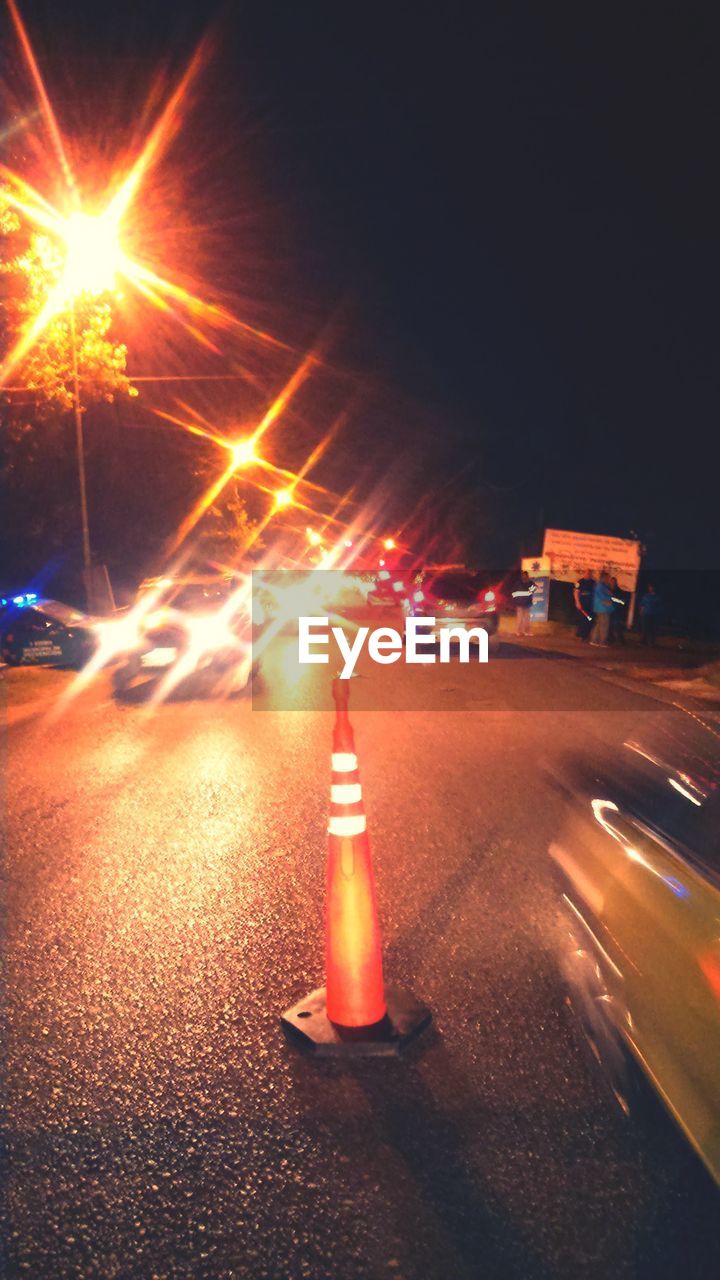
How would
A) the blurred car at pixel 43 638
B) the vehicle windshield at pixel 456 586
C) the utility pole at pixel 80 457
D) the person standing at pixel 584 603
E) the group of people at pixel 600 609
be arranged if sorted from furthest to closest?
the person standing at pixel 584 603 → the group of people at pixel 600 609 → the utility pole at pixel 80 457 → the vehicle windshield at pixel 456 586 → the blurred car at pixel 43 638

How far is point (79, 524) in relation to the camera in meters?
28.5

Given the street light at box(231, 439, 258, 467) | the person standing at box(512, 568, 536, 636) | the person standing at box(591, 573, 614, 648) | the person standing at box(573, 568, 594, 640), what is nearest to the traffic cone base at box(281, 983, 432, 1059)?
the person standing at box(591, 573, 614, 648)

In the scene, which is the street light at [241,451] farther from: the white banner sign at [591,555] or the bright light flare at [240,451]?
the white banner sign at [591,555]

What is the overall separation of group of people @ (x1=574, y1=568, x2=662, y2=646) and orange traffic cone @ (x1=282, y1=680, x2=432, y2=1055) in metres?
17.5

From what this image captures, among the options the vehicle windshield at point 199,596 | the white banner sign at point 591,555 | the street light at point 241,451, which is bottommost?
the vehicle windshield at point 199,596

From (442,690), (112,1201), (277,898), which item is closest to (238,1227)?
(112,1201)

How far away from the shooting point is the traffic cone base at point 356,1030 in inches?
144

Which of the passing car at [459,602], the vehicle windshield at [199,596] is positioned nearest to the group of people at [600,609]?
the passing car at [459,602]

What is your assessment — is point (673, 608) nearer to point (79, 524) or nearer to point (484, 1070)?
point (79, 524)

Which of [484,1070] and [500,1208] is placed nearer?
[500,1208]

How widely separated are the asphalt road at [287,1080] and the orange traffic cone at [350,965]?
10 centimetres

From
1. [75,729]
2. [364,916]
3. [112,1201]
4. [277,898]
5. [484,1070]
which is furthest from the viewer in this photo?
[75,729]

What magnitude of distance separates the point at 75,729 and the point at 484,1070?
8.33 m

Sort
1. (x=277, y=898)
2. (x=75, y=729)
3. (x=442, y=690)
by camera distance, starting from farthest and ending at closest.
Answer: (x=442, y=690)
(x=75, y=729)
(x=277, y=898)
